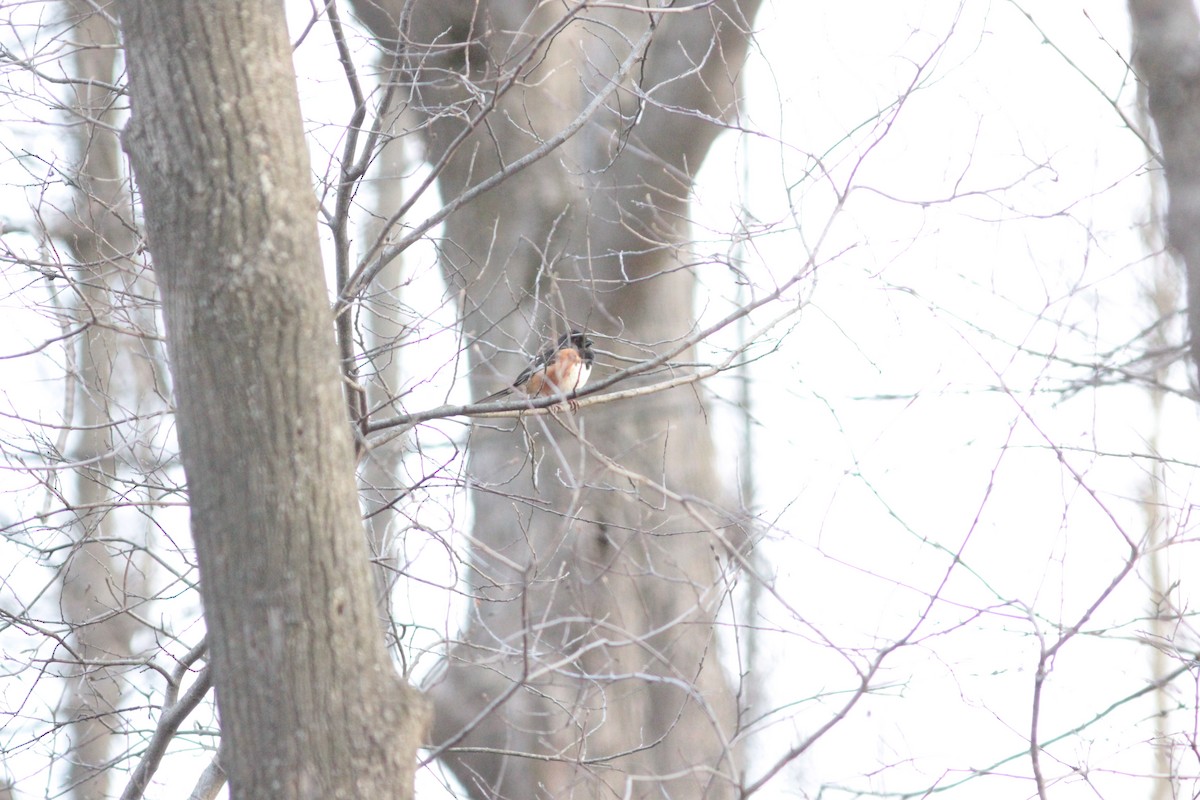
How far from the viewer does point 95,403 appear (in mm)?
3150

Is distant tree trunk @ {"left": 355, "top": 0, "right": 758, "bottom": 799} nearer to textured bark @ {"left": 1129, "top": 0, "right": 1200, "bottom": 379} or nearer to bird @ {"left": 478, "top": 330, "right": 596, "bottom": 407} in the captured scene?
bird @ {"left": 478, "top": 330, "right": 596, "bottom": 407}

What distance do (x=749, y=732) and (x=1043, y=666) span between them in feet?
2.04

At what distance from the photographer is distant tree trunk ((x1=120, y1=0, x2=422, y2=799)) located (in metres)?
1.74

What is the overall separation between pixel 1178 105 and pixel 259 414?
5.15 feet

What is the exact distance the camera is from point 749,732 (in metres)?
2.20

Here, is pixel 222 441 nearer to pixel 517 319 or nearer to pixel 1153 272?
pixel 1153 272

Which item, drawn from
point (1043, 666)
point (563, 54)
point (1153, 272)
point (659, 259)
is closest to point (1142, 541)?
point (1043, 666)

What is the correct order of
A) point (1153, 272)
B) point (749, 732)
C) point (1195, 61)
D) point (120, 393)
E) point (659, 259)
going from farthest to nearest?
→ point (120, 393) < point (659, 259) < point (1153, 272) < point (749, 732) < point (1195, 61)

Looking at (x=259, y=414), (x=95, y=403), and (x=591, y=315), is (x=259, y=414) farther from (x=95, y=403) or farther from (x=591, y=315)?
(x=591, y=315)

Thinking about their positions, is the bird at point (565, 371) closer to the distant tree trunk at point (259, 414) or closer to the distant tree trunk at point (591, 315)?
the distant tree trunk at point (591, 315)

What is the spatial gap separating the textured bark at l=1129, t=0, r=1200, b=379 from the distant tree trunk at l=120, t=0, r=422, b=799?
1.39 m

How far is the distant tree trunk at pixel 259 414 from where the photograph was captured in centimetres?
174

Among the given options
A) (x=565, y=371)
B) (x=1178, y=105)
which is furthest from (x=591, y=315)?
(x=1178, y=105)

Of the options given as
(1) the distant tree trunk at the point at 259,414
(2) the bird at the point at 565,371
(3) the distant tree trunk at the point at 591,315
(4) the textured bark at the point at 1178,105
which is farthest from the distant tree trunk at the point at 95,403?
(4) the textured bark at the point at 1178,105
